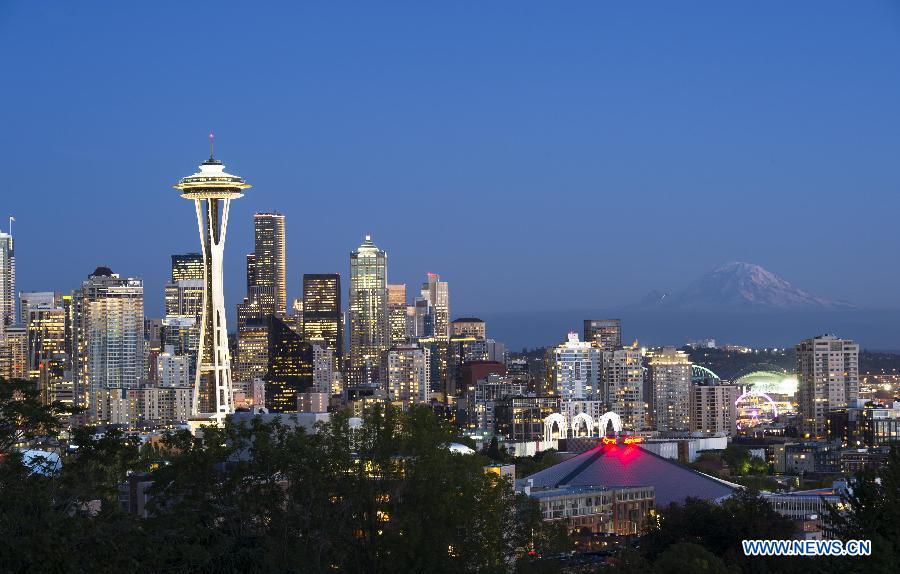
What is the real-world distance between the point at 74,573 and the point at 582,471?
223 ft

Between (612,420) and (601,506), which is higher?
(612,420)

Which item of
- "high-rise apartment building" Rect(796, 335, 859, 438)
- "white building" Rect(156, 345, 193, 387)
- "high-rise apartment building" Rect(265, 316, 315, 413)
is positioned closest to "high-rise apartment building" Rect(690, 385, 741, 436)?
"high-rise apartment building" Rect(796, 335, 859, 438)

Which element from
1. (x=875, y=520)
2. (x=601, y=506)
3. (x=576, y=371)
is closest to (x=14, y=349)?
(x=576, y=371)

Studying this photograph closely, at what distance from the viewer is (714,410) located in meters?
147

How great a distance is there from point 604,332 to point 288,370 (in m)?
38.7

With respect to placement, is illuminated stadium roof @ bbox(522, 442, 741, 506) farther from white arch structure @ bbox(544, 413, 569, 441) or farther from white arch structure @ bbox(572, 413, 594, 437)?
white arch structure @ bbox(572, 413, 594, 437)

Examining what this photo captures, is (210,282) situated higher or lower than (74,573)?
higher

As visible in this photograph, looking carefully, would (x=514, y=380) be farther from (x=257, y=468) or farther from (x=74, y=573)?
(x=74, y=573)

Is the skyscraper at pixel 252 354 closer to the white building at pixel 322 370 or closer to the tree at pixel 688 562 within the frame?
the white building at pixel 322 370

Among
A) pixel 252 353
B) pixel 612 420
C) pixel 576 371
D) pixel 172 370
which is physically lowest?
pixel 612 420

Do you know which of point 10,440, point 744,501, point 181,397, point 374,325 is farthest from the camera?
point 374,325

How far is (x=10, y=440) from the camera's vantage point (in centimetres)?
2548

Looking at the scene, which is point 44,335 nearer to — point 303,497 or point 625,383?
point 625,383

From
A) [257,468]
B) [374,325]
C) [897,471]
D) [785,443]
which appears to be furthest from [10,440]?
[374,325]
